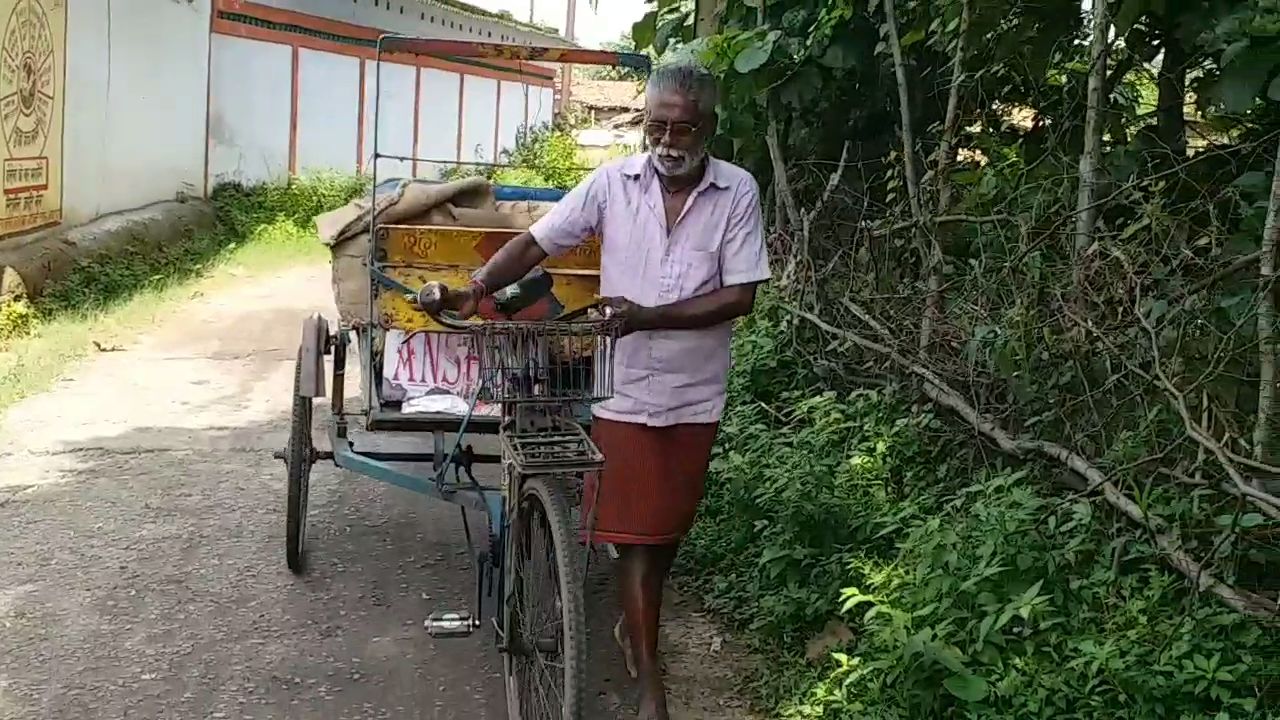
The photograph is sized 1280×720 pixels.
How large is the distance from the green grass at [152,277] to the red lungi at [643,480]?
4806 millimetres

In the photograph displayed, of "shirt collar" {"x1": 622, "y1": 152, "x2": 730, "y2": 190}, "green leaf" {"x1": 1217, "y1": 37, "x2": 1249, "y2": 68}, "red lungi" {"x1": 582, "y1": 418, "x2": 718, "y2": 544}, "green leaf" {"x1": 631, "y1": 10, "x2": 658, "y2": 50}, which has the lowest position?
"red lungi" {"x1": 582, "y1": 418, "x2": 718, "y2": 544}

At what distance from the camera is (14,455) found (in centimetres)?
629

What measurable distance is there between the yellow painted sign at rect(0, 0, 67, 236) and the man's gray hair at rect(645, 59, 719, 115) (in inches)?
282

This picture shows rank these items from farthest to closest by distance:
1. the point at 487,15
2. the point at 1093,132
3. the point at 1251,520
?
the point at 487,15 < the point at 1093,132 < the point at 1251,520

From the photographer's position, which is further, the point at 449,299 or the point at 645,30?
the point at 645,30

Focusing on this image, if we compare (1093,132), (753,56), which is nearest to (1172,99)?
(1093,132)

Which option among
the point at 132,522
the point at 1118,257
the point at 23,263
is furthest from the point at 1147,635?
the point at 23,263

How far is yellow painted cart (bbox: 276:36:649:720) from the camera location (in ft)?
10.6

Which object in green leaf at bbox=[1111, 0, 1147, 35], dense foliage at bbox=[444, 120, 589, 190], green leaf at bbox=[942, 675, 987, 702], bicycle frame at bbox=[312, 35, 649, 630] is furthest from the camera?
dense foliage at bbox=[444, 120, 589, 190]

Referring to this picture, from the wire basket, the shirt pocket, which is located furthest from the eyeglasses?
the wire basket

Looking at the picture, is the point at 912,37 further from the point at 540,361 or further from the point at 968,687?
the point at 968,687

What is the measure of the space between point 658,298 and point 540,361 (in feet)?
1.32

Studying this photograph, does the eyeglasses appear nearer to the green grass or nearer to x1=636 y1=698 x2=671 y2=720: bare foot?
x1=636 y1=698 x2=671 y2=720: bare foot

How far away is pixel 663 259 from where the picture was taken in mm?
3494
